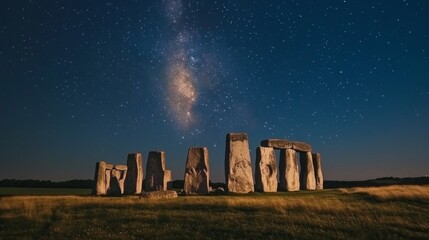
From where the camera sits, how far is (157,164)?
4053 cm

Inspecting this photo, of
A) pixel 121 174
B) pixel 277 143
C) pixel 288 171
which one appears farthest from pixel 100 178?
pixel 288 171

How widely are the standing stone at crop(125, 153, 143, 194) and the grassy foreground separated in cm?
1515

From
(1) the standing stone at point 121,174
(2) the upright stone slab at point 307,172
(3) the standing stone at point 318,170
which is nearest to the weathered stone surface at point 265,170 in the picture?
(2) the upright stone slab at point 307,172

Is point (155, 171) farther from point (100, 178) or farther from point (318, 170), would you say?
point (318, 170)

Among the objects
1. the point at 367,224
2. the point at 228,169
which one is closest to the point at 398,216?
the point at 367,224

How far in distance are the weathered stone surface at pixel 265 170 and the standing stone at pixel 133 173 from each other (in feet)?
39.0

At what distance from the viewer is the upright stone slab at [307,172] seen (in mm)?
41656

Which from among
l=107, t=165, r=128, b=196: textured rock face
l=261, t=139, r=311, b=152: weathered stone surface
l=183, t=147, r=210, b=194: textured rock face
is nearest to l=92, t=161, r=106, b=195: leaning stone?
l=107, t=165, r=128, b=196: textured rock face

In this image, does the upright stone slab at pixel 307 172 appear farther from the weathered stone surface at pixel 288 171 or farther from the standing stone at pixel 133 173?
the standing stone at pixel 133 173

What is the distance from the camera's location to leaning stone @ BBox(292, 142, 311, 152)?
40884 mm

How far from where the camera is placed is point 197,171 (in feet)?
116

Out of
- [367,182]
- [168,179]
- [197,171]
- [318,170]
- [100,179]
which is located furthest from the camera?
[367,182]

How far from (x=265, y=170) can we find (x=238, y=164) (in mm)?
3146

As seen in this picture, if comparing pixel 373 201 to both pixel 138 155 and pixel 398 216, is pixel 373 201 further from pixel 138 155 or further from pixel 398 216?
pixel 138 155
